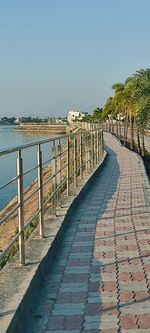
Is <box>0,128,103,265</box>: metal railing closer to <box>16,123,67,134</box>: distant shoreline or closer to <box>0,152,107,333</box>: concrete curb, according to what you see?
<box>0,152,107,333</box>: concrete curb

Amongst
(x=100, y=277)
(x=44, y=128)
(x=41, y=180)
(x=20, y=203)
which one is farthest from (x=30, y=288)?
(x=44, y=128)

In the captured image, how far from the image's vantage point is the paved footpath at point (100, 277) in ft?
13.7

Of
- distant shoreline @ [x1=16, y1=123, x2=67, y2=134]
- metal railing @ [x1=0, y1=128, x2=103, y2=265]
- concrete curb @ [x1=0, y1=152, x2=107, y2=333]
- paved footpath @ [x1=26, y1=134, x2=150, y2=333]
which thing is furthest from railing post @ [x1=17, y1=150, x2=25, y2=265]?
distant shoreline @ [x1=16, y1=123, x2=67, y2=134]

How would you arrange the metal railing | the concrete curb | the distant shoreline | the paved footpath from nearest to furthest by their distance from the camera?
the concrete curb → the paved footpath → the metal railing → the distant shoreline

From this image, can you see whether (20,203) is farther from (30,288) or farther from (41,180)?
(41,180)

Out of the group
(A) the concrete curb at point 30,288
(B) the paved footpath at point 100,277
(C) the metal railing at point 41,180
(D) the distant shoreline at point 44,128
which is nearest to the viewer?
(A) the concrete curb at point 30,288

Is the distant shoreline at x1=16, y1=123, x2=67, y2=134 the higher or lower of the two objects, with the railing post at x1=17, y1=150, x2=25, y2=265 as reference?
lower

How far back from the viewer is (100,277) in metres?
5.27

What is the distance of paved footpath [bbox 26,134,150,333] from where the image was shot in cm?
417

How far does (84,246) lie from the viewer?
21.7ft

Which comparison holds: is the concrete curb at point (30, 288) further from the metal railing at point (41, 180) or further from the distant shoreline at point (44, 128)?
the distant shoreline at point (44, 128)

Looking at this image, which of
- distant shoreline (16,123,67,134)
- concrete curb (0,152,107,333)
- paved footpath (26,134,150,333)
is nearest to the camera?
concrete curb (0,152,107,333)

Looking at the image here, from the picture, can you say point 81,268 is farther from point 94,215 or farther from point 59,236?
point 94,215

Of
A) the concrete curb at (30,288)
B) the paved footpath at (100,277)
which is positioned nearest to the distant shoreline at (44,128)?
the paved footpath at (100,277)
